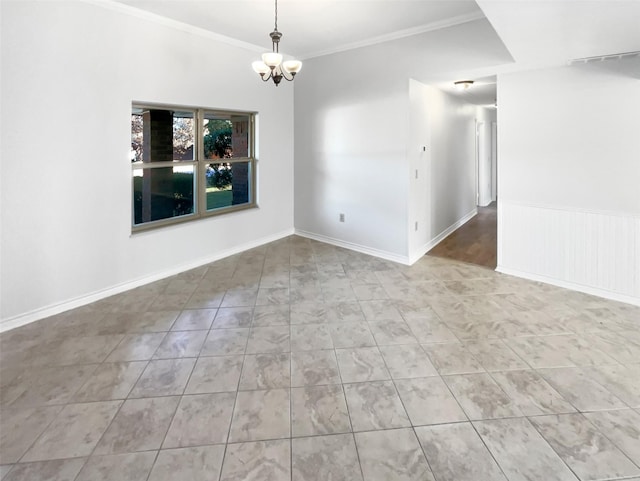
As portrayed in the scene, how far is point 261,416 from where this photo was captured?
211 cm

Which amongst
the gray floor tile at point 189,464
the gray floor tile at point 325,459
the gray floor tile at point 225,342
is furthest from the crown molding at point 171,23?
the gray floor tile at point 325,459

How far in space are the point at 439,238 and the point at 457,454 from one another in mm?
4465

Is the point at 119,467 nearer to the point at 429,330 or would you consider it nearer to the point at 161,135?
the point at 429,330

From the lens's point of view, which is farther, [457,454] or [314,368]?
[314,368]

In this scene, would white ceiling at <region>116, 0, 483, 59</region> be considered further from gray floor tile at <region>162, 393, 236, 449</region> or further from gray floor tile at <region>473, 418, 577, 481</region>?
gray floor tile at <region>473, 418, 577, 481</region>

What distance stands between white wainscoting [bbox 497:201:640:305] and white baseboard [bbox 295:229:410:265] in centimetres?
119

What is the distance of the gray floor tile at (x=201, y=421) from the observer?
1935 millimetres

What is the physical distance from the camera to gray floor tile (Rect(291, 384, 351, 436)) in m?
2.01

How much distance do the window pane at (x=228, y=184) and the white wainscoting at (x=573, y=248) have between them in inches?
135

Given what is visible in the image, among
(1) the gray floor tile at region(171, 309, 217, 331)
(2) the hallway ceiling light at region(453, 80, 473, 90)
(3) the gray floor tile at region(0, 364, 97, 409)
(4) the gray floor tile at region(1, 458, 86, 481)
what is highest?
(2) the hallway ceiling light at region(453, 80, 473, 90)

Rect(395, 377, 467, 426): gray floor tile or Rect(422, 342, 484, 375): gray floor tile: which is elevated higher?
Rect(422, 342, 484, 375): gray floor tile

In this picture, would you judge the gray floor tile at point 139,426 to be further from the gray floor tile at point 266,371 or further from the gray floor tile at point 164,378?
the gray floor tile at point 266,371

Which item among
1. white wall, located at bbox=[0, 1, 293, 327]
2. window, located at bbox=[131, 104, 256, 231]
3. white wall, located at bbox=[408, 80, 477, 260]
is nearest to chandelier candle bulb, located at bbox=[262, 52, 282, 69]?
white wall, located at bbox=[0, 1, 293, 327]

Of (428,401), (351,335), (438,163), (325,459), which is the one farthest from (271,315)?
(438,163)
